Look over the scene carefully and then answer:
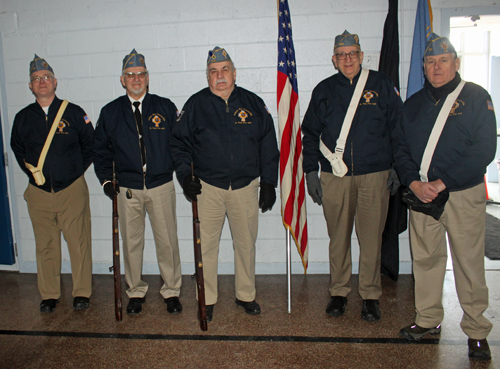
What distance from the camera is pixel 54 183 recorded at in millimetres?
3057

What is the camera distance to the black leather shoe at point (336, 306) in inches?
111

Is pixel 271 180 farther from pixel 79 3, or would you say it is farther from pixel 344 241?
pixel 79 3

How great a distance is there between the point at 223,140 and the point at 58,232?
160cm

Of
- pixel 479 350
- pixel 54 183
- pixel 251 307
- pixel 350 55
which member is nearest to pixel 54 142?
pixel 54 183

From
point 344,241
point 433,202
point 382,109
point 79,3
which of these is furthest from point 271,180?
point 79,3

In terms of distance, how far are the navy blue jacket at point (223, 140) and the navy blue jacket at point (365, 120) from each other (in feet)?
1.50

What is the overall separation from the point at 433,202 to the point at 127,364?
2.04m

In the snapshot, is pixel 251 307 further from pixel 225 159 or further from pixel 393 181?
pixel 393 181

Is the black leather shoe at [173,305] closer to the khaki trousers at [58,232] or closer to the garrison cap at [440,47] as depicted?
the khaki trousers at [58,232]

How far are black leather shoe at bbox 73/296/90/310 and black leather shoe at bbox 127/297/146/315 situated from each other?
0.36 m

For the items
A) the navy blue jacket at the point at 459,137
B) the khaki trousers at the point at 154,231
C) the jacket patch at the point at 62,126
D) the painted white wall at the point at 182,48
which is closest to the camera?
the navy blue jacket at the point at 459,137

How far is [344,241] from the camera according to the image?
9.50 feet

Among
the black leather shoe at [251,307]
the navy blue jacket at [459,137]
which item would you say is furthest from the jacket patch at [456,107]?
the black leather shoe at [251,307]

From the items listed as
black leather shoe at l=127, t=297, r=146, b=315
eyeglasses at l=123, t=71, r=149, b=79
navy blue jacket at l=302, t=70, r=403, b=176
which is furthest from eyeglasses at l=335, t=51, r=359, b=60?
black leather shoe at l=127, t=297, r=146, b=315
